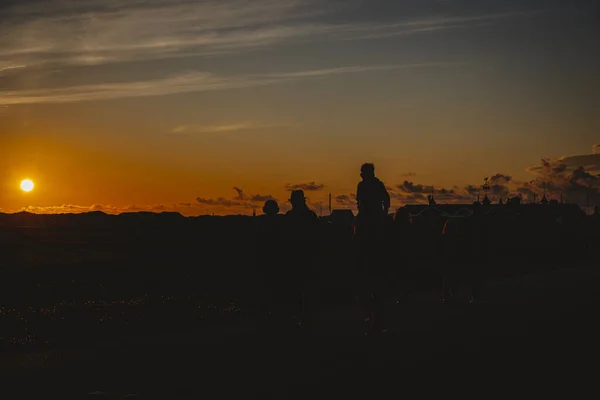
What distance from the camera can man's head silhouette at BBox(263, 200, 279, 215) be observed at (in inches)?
611

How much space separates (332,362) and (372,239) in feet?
13.3

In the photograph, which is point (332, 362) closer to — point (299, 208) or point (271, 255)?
point (271, 255)

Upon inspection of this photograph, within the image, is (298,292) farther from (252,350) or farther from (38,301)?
(38,301)

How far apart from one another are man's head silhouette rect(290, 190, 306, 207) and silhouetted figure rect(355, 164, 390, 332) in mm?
1088

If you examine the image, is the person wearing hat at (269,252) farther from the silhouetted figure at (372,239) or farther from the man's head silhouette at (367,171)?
the man's head silhouette at (367,171)

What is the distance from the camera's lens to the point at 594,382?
378 inches

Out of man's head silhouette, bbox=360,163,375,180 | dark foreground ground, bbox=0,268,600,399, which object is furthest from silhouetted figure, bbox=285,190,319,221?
dark foreground ground, bbox=0,268,600,399

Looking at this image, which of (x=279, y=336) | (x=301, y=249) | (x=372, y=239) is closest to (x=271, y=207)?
(x=301, y=249)

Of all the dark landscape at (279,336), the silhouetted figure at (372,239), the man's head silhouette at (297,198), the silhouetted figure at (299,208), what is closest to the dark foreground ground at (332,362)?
the dark landscape at (279,336)

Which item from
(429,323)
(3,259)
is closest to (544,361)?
(429,323)

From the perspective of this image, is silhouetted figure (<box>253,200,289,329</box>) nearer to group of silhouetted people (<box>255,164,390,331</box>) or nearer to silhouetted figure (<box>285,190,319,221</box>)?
group of silhouetted people (<box>255,164,390,331</box>)

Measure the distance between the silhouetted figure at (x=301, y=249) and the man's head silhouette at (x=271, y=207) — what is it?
0.20 meters

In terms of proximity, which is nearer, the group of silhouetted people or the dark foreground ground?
the dark foreground ground

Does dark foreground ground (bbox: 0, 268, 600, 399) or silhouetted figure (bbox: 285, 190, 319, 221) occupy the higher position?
silhouetted figure (bbox: 285, 190, 319, 221)
